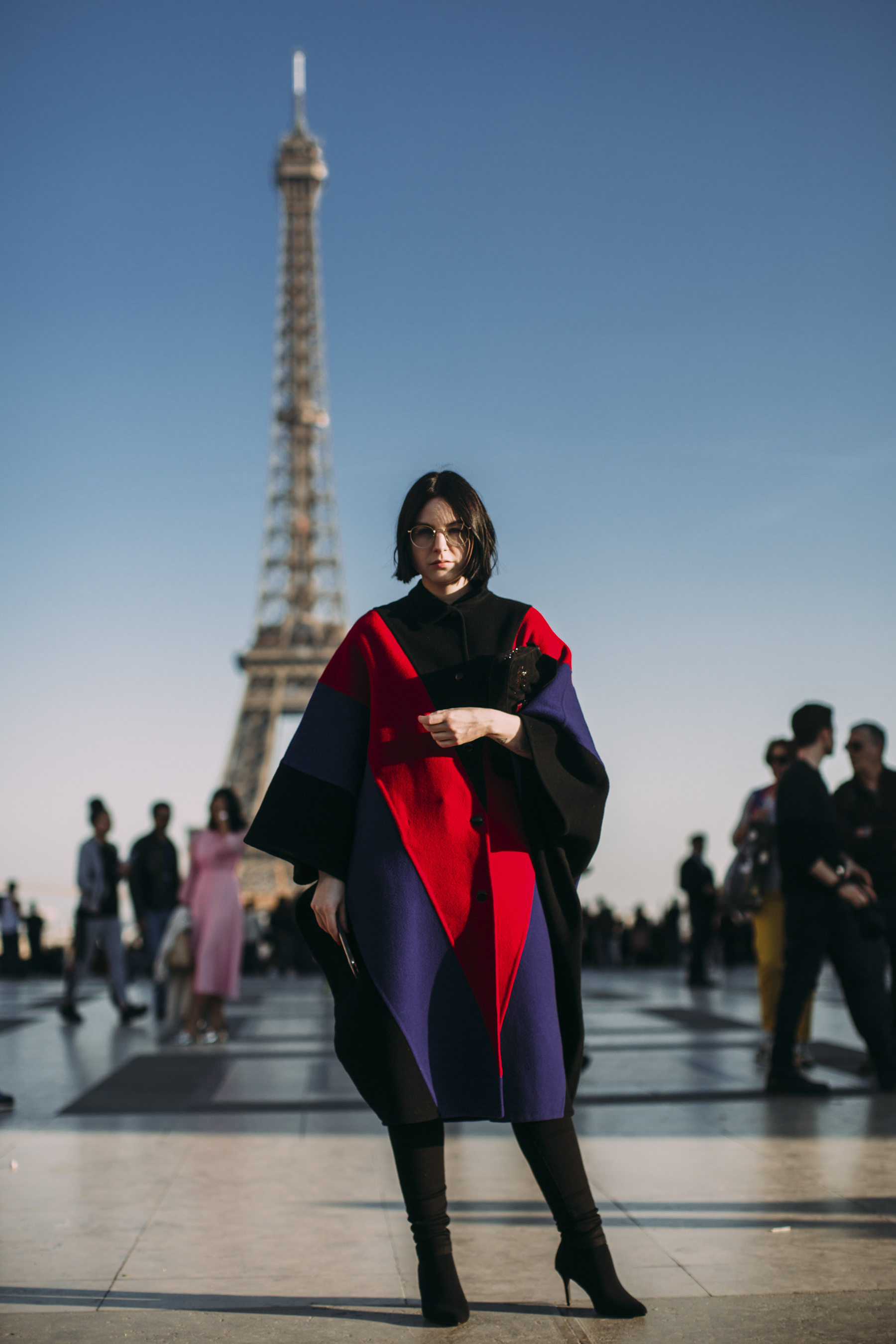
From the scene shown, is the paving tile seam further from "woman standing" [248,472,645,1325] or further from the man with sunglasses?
the man with sunglasses

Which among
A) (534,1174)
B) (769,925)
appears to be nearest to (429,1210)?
(534,1174)

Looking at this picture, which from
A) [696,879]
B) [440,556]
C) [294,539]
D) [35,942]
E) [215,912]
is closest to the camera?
[440,556]

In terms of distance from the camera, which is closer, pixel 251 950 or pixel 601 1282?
pixel 601 1282

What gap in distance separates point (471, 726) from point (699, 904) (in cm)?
1113

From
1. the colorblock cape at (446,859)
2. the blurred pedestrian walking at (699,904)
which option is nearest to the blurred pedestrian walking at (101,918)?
the blurred pedestrian walking at (699,904)

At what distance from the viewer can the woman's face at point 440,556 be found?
2.64 m

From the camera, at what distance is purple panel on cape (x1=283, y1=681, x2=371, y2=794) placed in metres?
2.56

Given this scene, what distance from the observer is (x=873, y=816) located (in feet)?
19.0

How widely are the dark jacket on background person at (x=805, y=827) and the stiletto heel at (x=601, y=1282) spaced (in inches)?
122

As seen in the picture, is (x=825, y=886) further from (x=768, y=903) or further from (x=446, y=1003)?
(x=446, y=1003)

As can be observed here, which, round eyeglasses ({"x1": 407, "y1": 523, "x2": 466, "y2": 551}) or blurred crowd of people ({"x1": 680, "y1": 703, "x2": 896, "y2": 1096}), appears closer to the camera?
round eyeglasses ({"x1": 407, "y1": 523, "x2": 466, "y2": 551})

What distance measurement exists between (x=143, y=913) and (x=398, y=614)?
7.19m

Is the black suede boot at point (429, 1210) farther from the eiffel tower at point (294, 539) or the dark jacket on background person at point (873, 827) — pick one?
the eiffel tower at point (294, 539)

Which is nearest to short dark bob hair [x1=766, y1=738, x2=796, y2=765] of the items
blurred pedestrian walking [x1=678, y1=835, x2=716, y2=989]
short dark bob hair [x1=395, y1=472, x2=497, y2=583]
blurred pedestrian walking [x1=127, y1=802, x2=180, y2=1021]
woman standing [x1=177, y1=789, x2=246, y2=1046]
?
woman standing [x1=177, y1=789, x2=246, y2=1046]
